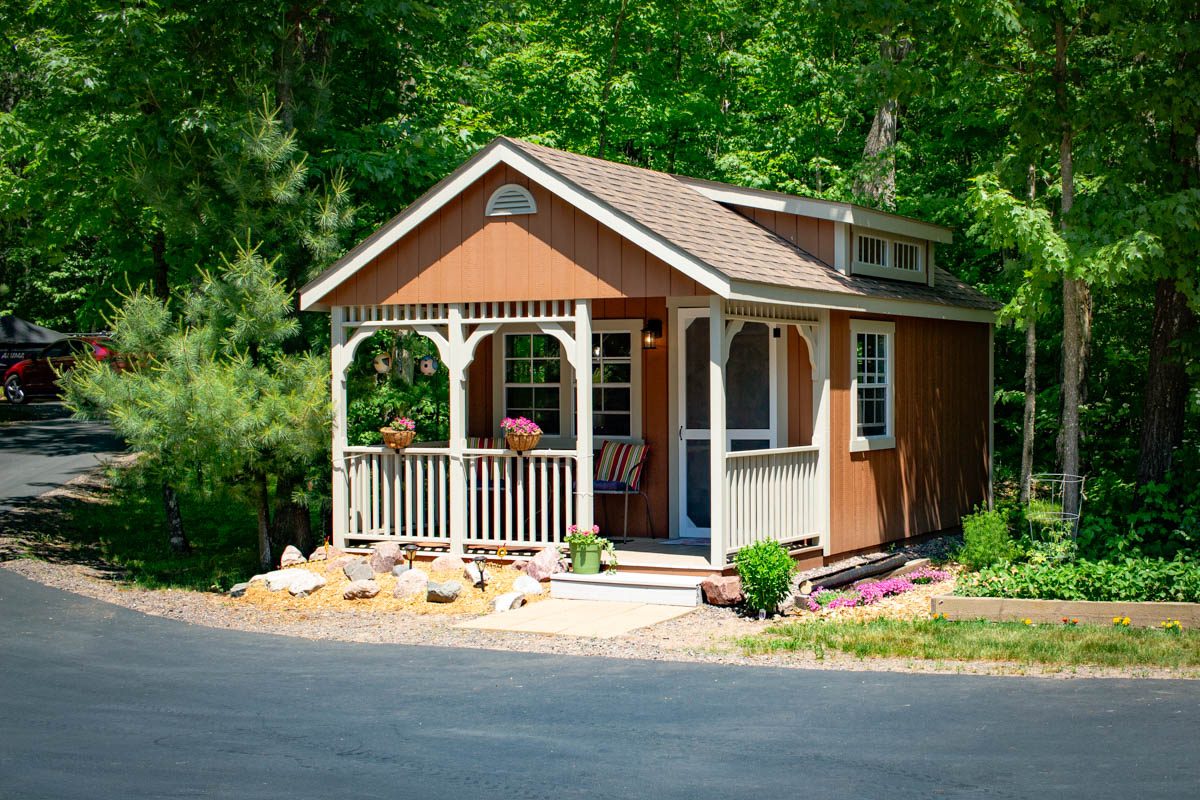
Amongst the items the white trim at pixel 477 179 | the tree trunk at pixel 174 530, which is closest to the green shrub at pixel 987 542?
the white trim at pixel 477 179

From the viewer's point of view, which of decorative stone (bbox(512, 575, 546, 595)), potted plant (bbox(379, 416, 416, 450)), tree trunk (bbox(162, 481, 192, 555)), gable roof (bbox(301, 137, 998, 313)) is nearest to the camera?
gable roof (bbox(301, 137, 998, 313))

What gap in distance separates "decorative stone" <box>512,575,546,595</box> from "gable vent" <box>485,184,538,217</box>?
3.68m


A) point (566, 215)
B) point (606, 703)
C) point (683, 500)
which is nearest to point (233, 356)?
point (566, 215)

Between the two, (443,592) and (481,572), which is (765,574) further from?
(443,592)

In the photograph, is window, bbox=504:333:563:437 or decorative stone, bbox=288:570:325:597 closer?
decorative stone, bbox=288:570:325:597

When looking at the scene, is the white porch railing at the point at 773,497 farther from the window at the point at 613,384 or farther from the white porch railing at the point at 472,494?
the window at the point at 613,384

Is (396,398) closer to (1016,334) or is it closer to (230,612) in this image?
(230,612)

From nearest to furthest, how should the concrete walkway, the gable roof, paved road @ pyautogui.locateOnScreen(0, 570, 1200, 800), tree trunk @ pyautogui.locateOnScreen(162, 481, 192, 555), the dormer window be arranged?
paved road @ pyautogui.locateOnScreen(0, 570, 1200, 800), the concrete walkway, the gable roof, the dormer window, tree trunk @ pyautogui.locateOnScreen(162, 481, 192, 555)

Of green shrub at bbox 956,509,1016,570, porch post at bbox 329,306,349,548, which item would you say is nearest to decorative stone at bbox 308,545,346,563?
porch post at bbox 329,306,349,548

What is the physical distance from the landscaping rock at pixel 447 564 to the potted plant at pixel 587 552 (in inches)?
50.1

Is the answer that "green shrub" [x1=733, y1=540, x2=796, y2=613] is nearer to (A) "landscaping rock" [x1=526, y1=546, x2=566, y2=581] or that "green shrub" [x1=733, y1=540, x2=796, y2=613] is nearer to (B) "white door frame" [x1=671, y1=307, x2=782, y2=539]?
(A) "landscaping rock" [x1=526, y1=546, x2=566, y2=581]

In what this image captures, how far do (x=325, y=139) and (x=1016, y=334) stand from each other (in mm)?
10904

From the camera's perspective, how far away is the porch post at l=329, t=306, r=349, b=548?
45.7 ft

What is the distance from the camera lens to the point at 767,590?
1096 cm
